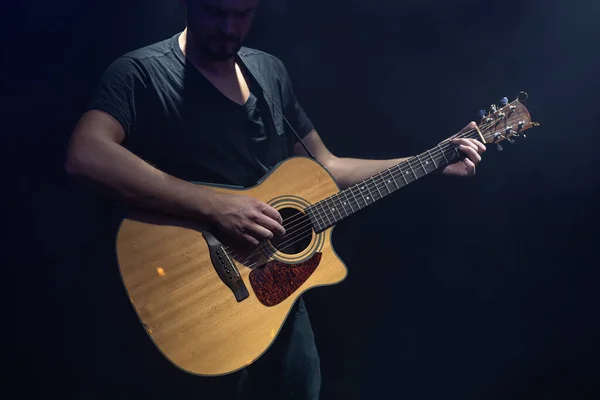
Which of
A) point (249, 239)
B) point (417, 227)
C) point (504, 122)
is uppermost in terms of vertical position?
point (504, 122)

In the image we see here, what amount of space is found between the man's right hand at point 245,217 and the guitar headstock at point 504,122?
0.76 meters

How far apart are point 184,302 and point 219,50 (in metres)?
0.74

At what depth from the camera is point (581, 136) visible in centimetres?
212

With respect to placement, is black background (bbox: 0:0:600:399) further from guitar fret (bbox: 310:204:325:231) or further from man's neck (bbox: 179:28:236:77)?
guitar fret (bbox: 310:204:325:231)

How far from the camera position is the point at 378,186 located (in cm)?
162

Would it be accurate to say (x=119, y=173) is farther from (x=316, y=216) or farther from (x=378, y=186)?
(x=378, y=186)

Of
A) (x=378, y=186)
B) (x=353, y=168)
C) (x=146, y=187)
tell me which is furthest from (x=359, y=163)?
(x=146, y=187)

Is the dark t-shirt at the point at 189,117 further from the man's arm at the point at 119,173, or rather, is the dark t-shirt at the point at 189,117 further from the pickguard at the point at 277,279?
the pickguard at the point at 277,279

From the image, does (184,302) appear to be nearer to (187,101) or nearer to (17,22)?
(187,101)

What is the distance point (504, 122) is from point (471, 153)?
0.62ft

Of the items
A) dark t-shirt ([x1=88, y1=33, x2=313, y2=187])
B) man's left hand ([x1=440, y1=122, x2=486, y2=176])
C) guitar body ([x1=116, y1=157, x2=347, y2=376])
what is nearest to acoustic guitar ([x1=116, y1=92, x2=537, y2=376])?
guitar body ([x1=116, y1=157, x2=347, y2=376])

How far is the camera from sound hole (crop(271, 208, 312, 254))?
1.53m

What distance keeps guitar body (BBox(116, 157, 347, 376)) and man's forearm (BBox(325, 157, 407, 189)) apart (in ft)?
0.97

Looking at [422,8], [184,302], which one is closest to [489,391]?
[184,302]
